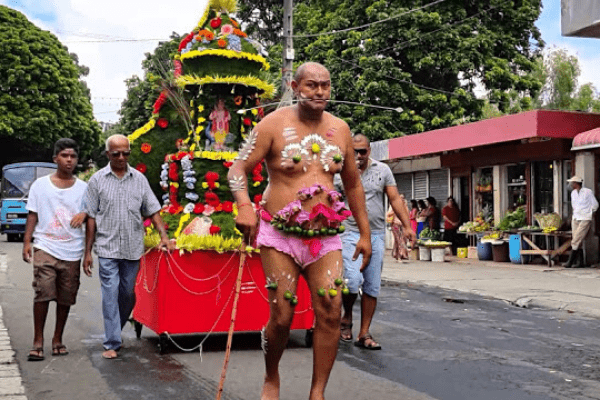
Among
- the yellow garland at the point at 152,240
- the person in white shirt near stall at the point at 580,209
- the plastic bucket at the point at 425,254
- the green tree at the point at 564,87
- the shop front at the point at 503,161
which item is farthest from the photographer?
the green tree at the point at 564,87

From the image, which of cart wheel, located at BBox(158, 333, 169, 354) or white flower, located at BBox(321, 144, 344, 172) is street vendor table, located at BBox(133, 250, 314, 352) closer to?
cart wheel, located at BBox(158, 333, 169, 354)

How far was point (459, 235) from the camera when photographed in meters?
22.5

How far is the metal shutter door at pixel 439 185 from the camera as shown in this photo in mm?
23578

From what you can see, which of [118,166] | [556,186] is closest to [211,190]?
[118,166]

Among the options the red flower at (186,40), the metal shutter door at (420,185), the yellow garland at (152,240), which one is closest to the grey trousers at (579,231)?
the metal shutter door at (420,185)

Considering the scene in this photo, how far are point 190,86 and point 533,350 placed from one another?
4.25 m

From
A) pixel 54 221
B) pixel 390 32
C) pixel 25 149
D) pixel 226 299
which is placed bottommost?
pixel 226 299

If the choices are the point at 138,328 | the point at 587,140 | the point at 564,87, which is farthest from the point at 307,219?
the point at 564,87

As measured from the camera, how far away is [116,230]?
699cm

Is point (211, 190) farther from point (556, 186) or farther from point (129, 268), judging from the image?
point (556, 186)

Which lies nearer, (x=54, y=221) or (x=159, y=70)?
(x=54, y=221)

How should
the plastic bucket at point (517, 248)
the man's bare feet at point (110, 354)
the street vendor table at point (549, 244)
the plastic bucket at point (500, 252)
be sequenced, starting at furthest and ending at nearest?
the plastic bucket at point (500, 252) → the plastic bucket at point (517, 248) → the street vendor table at point (549, 244) → the man's bare feet at point (110, 354)

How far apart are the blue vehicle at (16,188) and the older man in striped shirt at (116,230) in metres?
26.8

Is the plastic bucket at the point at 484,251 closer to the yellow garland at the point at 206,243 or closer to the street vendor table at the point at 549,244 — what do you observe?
the street vendor table at the point at 549,244
